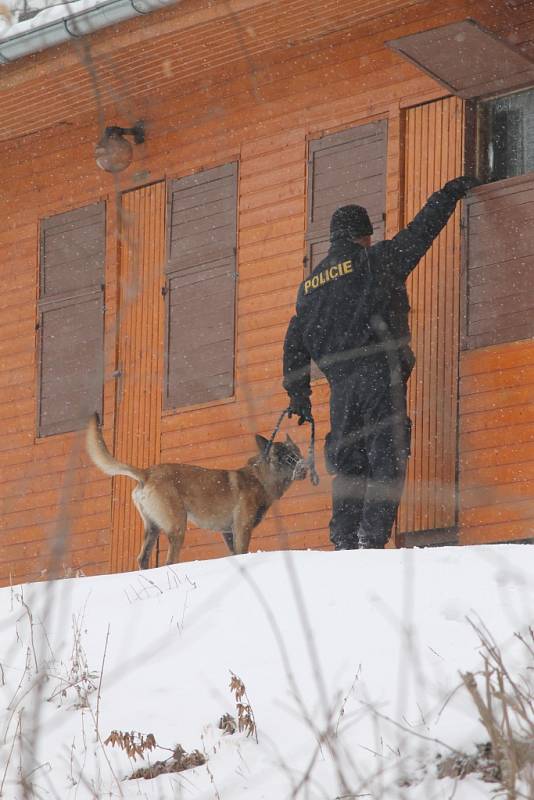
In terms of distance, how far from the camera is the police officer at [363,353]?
25.8 feet

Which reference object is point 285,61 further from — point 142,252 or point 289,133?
point 142,252

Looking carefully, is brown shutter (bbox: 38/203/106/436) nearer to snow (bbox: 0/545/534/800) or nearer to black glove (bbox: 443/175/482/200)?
black glove (bbox: 443/175/482/200)

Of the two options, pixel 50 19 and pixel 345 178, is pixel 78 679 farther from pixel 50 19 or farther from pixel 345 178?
pixel 50 19

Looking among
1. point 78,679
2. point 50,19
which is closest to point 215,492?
point 50,19

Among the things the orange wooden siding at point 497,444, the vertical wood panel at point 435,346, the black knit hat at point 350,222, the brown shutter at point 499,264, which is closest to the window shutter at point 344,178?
the vertical wood panel at point 435,346

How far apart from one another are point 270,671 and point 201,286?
5.55 metres

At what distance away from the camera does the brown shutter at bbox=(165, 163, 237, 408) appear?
407 inches

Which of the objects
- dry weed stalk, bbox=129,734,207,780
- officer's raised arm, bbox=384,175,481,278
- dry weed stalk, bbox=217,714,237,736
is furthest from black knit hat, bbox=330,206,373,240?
dry weed stalk, bbox=129,734,207,780

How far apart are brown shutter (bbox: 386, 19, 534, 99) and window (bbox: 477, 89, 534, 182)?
122mm

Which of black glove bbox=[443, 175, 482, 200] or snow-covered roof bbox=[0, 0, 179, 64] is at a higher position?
snow-covered roof bbox=[0, 0, 179, 64]

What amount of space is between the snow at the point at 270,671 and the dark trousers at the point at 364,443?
1246mm

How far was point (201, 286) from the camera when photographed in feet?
34.6

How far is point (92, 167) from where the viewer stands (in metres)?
11.3

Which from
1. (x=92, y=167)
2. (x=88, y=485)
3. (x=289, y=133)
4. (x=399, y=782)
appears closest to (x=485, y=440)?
(x=289, y=133)
